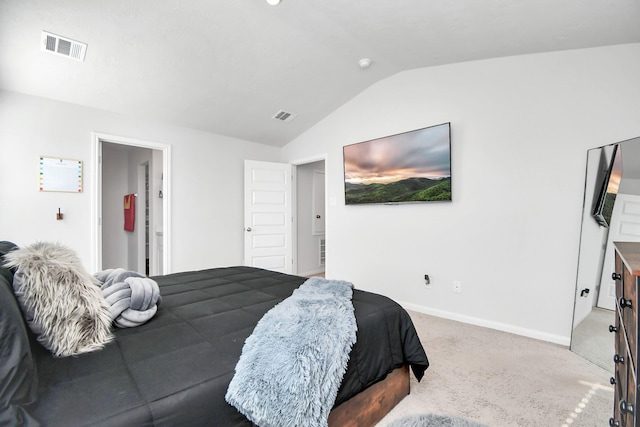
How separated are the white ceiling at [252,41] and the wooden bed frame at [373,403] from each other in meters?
2.58

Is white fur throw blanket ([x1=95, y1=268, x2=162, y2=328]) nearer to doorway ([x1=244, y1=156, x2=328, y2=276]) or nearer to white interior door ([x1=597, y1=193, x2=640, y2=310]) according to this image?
white interior door ([x1=597, y1=193, x2=640, y2=310])

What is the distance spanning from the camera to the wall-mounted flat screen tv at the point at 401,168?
3.22 metres

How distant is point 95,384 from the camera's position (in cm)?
91

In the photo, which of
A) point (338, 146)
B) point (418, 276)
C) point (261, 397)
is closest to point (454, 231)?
point (418, 276)

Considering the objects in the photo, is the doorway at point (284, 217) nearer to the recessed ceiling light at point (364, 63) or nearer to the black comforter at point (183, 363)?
the recessed ceiling light at point (364, 63)

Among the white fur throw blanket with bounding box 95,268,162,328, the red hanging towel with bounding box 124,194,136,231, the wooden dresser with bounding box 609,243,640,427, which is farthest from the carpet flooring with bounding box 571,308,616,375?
the red hanging towel with bounding box 124,194,136,231

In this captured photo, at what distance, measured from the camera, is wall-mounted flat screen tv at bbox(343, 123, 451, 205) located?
3223 millimetres

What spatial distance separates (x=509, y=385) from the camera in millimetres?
1938

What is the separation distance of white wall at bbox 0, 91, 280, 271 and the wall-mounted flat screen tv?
1.77 metres

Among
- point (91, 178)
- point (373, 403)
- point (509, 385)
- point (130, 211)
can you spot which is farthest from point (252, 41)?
point (130, 211)

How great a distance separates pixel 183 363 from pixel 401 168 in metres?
3.10

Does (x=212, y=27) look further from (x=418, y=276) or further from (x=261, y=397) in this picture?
(x=418, y=276)

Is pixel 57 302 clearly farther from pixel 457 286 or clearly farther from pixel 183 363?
pixel 457 286

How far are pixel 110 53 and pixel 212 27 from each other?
940mm
